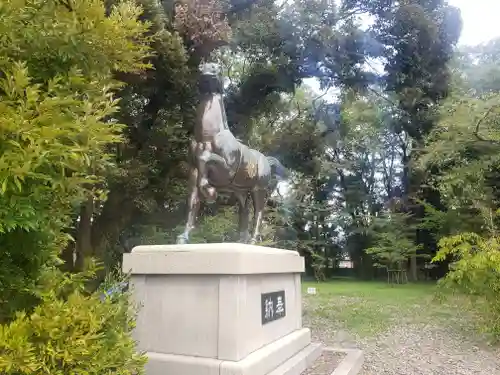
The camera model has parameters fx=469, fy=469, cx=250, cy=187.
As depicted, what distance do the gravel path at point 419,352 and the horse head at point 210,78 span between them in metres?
3.43

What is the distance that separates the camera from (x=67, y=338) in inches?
75.7

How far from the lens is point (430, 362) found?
5.64m

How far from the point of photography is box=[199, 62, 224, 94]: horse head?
4891mm

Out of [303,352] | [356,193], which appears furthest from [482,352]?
[356,193]

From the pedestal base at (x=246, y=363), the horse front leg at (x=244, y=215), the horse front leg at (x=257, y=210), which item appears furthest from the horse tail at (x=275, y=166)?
the pedestal base at (x=246, y=363)

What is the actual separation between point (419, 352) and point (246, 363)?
3.57 metres

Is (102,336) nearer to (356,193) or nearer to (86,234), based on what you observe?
(86,234)

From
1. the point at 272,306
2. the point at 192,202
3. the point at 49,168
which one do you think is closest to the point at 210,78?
the point at 192,202

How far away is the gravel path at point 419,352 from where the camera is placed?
5301mm

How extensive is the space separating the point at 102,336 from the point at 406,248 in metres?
15.9

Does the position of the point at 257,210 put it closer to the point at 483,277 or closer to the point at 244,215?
the point at 244,215

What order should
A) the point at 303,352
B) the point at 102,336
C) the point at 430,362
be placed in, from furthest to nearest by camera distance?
1. the point at 430,362
2. the point at 303,352
3. the point at 102,336

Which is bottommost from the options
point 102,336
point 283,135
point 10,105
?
point 102,336

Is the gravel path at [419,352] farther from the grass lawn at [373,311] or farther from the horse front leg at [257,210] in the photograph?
the horse front leg at [257,210]
